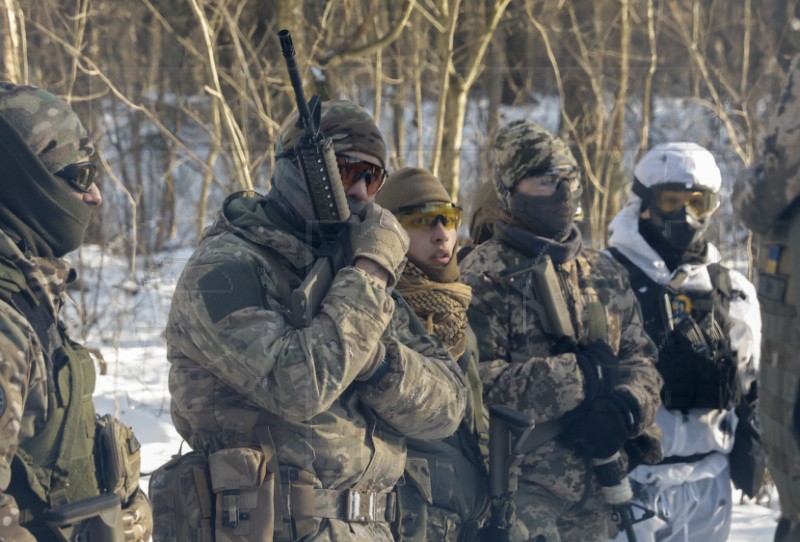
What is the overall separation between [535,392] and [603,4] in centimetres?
970

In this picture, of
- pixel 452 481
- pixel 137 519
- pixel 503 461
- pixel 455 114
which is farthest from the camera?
pixel 455 114

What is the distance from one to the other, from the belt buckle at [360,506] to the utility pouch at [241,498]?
0.23 metres

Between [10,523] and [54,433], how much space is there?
1.13 ft

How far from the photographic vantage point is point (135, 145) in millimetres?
11805

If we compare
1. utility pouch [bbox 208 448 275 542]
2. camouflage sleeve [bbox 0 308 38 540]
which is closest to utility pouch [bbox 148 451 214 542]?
utility pouch [bbox 208 448 275 542]

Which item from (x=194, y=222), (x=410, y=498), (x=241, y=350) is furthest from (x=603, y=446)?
(x=194, y=222)

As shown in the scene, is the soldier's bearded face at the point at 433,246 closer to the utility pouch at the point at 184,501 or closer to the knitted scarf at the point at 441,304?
the knitted scarf at the point at 441,304

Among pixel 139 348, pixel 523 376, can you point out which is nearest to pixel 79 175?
pixel 523 376

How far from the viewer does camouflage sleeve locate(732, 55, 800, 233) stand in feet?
8.93

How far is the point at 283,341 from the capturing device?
8.85 feet

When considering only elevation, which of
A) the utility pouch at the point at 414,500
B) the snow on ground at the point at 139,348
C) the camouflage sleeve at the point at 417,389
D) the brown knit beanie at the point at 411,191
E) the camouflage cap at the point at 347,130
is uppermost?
the camouflage cap at the point at 347,130

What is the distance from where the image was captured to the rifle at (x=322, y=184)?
113 inches

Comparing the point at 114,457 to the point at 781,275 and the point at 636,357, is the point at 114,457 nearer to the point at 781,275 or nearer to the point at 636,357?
the point at 781,275

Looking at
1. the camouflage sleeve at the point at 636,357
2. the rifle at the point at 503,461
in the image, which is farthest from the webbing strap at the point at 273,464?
the camouflage sleeve at the point at 636,357
